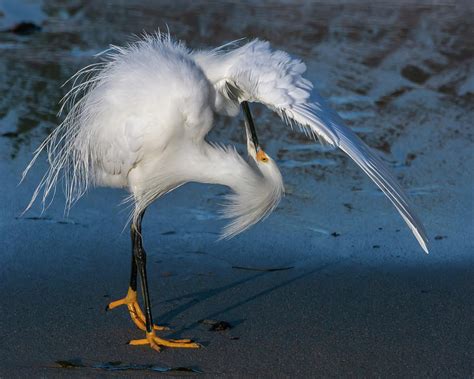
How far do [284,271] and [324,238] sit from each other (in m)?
0.53

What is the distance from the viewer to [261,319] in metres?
5.02

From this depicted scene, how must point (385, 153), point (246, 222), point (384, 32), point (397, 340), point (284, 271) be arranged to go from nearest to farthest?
point (397, 340) → point (246, 222) → point (284, 271) → point (385, 153) → point (384, 32)

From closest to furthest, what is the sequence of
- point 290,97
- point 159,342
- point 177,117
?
point 290,97, point 159,342, point 177,117

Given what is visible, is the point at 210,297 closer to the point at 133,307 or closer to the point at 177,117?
the point at 133,307

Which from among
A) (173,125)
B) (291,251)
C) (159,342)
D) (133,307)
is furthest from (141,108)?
(291,251)

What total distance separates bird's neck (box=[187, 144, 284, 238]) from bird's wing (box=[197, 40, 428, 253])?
35 cm

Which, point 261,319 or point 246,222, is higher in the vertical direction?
point 246,222

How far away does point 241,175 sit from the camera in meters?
5.02

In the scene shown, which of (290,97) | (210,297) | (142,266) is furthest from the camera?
(210,297)

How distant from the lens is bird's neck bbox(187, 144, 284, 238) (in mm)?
5031

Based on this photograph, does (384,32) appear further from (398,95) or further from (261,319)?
(261,319)

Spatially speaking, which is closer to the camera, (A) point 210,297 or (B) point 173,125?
(B) point 173,125

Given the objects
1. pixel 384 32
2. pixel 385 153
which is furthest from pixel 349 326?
pixel 384 32

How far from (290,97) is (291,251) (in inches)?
64.7
